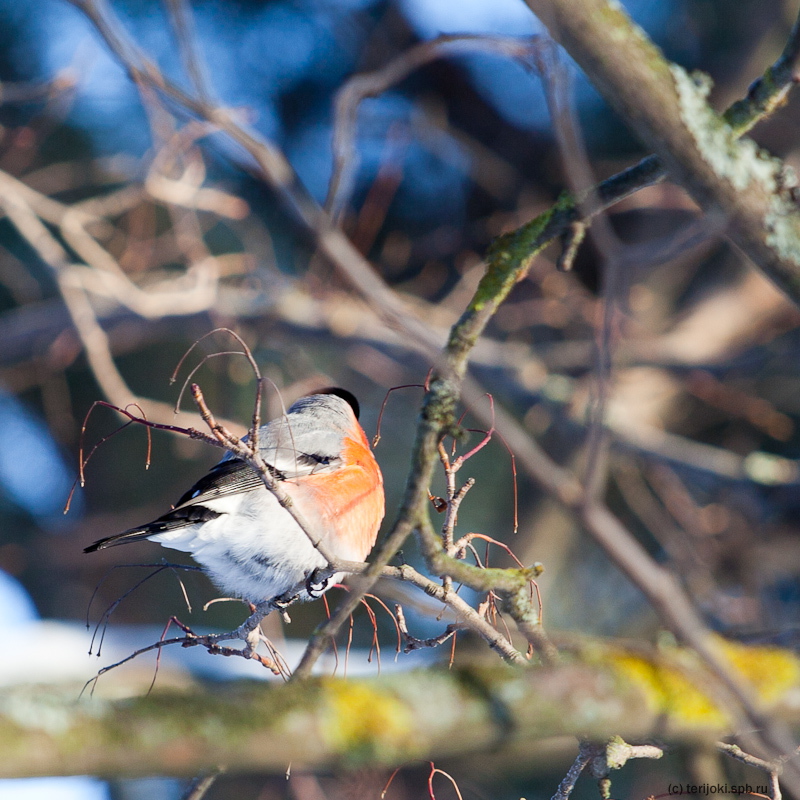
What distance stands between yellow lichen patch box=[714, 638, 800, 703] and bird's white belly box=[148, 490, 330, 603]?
1.19 m

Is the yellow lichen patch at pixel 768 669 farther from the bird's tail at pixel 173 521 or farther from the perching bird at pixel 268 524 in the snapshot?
the bird's tail at pixel 173 521

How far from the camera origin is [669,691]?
0.97 meters

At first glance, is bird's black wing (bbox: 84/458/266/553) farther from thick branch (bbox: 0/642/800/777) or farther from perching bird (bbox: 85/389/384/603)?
thick branch (bbox: 0/642/800/777)

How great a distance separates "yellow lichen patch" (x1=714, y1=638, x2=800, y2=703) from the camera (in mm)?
1055

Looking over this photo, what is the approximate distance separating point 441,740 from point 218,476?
1422mm

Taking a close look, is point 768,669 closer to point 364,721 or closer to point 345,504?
point 364,721

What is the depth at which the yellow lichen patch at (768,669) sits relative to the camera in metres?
1.05

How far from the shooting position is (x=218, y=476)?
2178 millimetres

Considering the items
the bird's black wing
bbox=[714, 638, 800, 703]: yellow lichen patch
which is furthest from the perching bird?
bbox=[714, 638, 800, 703]: yellow lichen patch

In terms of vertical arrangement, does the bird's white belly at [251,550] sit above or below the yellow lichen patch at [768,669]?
above

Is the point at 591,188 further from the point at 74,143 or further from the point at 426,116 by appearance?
the point at 74,143

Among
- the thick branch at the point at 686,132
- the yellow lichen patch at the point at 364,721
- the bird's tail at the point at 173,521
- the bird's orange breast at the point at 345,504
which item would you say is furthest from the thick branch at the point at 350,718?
the bird's orange breast at the point at 345,504

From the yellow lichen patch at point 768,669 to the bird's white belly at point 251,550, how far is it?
1189mm

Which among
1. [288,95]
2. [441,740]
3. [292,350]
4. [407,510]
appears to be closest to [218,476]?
[407,510]
